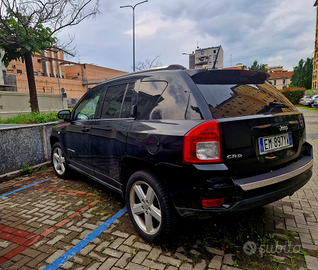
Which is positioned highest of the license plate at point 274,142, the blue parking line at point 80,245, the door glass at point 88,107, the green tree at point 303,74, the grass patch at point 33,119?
the green tree at point 303,74

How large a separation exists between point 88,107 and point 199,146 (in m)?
2.47

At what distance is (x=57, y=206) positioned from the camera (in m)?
3.58

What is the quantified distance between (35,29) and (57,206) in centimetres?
691

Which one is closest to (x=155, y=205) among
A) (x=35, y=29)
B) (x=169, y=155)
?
(x=169, y=155)

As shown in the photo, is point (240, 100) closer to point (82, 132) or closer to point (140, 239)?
point (140, 239)

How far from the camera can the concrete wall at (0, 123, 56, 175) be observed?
4.88 metres

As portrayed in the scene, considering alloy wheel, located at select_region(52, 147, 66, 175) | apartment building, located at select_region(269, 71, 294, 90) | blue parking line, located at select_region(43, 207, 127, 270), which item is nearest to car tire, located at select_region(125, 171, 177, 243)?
blue parking line, located at select_region(43, 207, 127, 270)

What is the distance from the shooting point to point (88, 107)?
12.7ft

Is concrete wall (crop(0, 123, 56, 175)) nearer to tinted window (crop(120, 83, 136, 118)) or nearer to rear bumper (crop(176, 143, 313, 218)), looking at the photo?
tinted window (crop(120, 83, 136, 118))

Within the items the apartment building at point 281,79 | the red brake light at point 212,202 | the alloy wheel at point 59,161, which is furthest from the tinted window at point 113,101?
the apartment building at point 281,79

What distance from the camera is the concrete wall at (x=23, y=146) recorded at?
4.88 meters

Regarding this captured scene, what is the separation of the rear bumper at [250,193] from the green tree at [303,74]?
3148 inches

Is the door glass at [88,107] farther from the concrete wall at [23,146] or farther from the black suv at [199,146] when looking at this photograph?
the concrete wall at [23,146]

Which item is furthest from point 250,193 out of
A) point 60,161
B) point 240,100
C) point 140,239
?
point 60,161
